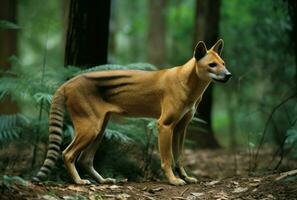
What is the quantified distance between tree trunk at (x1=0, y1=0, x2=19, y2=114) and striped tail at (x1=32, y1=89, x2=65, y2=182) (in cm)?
763

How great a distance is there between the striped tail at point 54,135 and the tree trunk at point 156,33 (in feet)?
43.2

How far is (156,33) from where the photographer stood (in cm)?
2253

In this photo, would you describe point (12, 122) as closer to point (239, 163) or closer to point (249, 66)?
point (239, 163)

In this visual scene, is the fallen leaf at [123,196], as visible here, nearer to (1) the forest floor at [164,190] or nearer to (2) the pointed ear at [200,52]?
(1) the forest floor at [164,190]

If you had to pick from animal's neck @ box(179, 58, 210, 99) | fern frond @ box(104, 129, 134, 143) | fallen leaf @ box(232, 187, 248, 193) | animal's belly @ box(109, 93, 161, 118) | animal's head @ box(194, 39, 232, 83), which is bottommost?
fallen leaf @ box(232, 187, 248, 193)

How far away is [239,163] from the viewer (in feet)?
46.5

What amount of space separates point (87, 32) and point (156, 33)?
1290 centimetres

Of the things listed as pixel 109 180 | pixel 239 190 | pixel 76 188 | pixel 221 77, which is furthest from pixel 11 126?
pixel 239 190

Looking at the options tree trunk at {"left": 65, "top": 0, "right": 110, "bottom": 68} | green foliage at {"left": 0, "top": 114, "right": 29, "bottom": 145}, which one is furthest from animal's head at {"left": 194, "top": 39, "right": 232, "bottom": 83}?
green foliage at {"left": 0, "top": 114, "right": 29, "bottom": 145}

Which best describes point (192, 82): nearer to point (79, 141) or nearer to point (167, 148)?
point (167, 148)

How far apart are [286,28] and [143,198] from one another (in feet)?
28.1

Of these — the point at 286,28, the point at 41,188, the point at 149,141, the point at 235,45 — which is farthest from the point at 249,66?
the point at 41,188

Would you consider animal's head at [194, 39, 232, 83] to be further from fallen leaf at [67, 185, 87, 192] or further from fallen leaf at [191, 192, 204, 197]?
fallen leaf at [67, 185, 87, 192]

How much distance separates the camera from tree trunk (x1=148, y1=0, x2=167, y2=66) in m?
21.9
